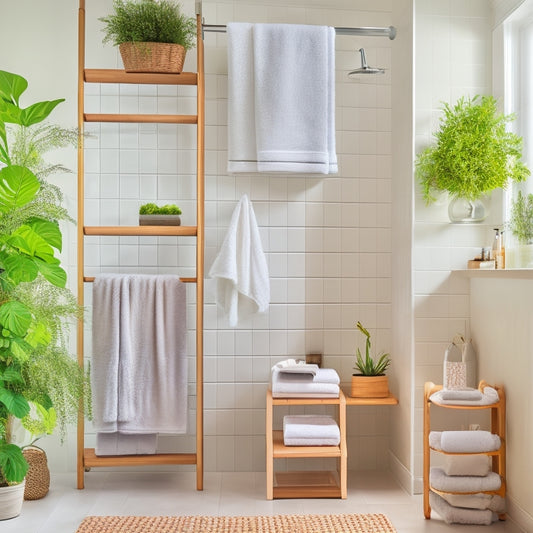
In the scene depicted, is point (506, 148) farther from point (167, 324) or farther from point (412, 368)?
point (167, 324)

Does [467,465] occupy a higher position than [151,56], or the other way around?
[151,56]

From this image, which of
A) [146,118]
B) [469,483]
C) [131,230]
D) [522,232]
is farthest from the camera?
[146,118]

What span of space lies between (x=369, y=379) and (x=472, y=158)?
1078 mm

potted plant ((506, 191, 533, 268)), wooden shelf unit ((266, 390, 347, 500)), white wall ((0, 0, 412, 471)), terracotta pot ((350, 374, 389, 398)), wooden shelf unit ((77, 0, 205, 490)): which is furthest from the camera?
white wall ((0, 0, 412, 471))

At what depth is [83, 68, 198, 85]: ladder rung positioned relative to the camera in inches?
125

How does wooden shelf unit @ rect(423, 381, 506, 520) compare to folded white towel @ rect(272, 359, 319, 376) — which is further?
folded white towel @ rect(272, 359, 319, 376)

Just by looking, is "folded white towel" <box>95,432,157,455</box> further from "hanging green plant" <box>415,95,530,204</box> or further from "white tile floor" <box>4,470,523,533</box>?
"hanging green plant" <box>415,95,530,204</box>

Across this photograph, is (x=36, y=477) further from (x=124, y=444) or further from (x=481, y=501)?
(x=481, y=501)

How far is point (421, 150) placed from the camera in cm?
317

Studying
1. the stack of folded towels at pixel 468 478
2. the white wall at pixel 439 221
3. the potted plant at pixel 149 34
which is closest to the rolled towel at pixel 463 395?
the stack of folded towels at pixel 468 478

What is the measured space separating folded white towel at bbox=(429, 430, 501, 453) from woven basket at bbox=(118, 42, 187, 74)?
6.23 ft

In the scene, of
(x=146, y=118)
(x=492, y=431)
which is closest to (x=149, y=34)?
(x=146, y=118)

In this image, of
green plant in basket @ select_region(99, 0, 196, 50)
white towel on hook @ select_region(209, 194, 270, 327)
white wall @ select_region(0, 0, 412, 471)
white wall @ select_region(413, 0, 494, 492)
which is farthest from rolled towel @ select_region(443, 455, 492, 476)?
green plant in basket @ select_region(99, 0, 196, 50)

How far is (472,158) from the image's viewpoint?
2965mm
